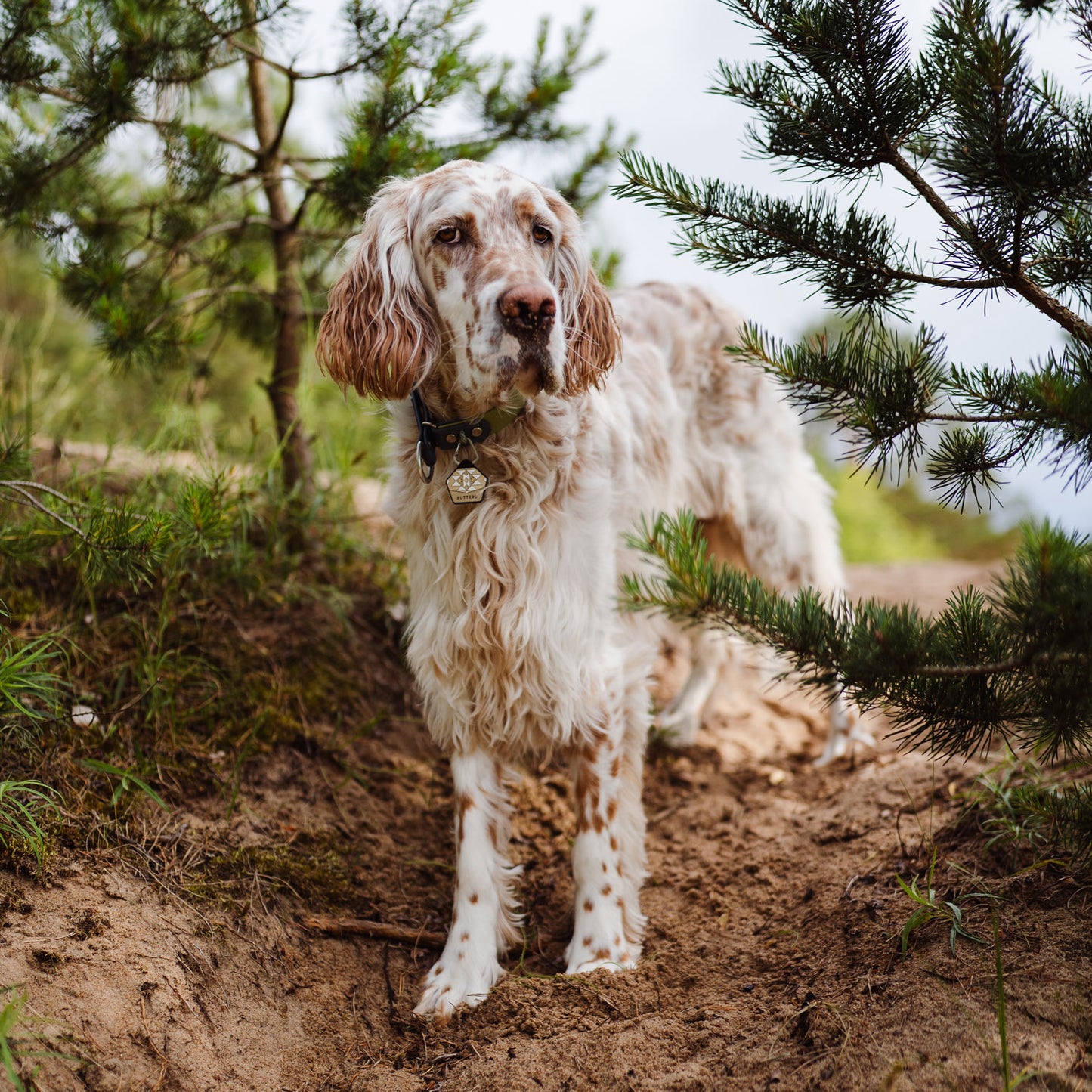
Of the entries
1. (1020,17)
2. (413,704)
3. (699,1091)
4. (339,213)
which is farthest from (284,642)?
(1020,17)

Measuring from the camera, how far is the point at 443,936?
8.07ft

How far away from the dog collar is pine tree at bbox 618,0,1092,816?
2.23 feet

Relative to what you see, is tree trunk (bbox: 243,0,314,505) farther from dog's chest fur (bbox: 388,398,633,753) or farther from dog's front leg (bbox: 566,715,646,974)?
dog's front leg (bbox: 566,715,646,974)

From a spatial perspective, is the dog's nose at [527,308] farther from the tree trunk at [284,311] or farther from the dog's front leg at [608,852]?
the tree trunk at [284,311]

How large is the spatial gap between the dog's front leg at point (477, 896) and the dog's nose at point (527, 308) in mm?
1133

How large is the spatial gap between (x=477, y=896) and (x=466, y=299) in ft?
4.82

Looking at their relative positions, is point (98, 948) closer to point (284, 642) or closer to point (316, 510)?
point (284, 642)

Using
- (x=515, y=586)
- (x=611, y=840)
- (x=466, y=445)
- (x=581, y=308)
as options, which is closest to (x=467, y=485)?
(x=466, y=445)

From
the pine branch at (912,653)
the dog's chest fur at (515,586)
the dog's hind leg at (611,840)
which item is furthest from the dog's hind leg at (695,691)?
the pine branch at (912,653)

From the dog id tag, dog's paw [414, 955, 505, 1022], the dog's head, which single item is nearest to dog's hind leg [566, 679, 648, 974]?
dog's paw [414, 955, 505, 1022]

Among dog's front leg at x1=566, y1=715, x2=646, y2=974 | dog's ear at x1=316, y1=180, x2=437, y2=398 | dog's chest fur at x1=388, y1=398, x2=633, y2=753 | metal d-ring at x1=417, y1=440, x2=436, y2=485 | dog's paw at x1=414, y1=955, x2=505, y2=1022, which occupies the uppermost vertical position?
dog's ear at x1=316, y1=180, x2=437, y2=398

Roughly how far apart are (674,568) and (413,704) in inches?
78.5

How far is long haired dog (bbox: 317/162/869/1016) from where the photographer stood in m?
2.29

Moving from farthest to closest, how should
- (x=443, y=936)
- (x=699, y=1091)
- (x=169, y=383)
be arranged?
(x=169, y=383), (x=443, y=936), (x=699, y=1091)
